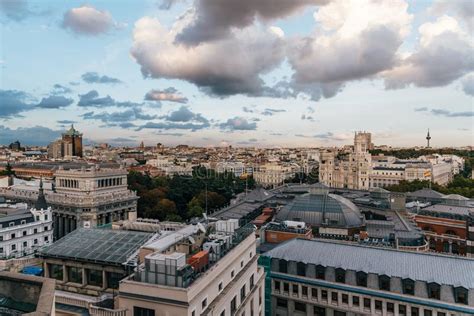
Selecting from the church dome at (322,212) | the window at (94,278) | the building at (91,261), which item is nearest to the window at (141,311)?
the building at (91,261)

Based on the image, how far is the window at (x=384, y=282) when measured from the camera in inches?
1337

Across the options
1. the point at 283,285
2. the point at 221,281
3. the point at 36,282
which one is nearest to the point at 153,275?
the point at 221,281

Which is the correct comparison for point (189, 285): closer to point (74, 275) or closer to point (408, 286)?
point (74, 275)

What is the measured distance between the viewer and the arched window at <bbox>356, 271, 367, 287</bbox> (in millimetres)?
34969

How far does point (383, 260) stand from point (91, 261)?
26.1 metres

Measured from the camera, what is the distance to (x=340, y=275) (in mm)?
36062

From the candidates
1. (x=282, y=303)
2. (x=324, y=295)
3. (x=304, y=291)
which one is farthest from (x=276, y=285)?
(x=324, y=295)

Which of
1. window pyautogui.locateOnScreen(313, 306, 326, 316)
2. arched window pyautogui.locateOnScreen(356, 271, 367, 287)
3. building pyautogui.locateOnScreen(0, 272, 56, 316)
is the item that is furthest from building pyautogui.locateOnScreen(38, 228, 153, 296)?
arched window pyautogui.locateOnScreen(356, 271, 367, 287)

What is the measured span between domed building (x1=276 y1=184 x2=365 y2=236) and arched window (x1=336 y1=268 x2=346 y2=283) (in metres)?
16.6

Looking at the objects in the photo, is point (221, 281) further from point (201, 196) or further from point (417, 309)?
point (201, 196)

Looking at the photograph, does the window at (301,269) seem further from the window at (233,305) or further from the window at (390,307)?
the window at (233,305)

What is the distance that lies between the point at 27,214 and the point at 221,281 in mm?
48346

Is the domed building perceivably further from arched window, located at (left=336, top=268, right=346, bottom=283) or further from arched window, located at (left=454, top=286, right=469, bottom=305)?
arched window, located at (left=454, top=286, right=469, bottom=305)

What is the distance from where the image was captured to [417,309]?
32.8 metres
